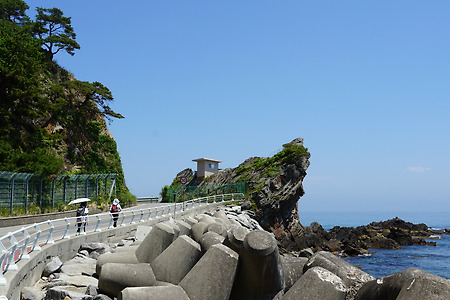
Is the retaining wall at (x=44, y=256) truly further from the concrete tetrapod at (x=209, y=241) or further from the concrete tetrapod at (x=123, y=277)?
the concrete tetrapod at (x=209, y=241)

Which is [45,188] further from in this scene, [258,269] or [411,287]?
[411,287]

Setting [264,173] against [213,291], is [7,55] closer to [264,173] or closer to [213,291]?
[264,173]

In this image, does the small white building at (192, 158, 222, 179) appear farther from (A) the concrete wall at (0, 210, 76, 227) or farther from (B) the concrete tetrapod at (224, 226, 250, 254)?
(B) the concrete tetrapod at (224, 226, 250, 254)

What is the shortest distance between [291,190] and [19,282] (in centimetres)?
3672

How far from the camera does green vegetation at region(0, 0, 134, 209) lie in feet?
96.9

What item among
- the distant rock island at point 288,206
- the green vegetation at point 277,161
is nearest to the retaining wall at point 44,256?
the distant rock island at point 288,206

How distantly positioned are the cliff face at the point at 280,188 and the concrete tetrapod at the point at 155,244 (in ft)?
100

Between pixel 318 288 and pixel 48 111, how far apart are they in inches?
1293

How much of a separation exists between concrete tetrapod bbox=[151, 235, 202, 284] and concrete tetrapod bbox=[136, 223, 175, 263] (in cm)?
85

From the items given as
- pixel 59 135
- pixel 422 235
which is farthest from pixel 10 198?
pixel 422 235

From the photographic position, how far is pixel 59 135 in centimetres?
3397

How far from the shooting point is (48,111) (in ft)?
116

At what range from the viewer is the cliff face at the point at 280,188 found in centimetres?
4184

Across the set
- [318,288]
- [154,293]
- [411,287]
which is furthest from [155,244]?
[411,287]
